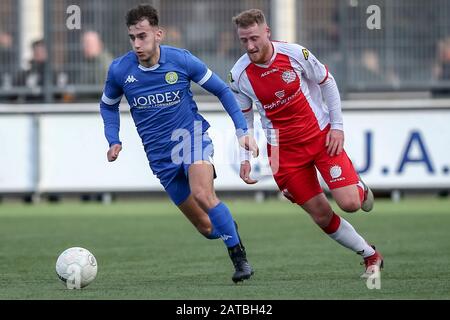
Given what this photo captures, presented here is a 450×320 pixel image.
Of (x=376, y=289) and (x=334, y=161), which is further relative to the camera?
(x=334, y=161)

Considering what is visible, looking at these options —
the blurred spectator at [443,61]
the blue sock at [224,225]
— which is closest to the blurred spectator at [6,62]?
the blurred spectator at [443,61]

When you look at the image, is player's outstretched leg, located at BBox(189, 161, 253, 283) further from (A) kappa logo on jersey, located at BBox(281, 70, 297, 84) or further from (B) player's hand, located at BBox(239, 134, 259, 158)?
(A) kappa logo on jersey, located at BBox(281, 70, 297, 84)

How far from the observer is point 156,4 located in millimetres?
18734

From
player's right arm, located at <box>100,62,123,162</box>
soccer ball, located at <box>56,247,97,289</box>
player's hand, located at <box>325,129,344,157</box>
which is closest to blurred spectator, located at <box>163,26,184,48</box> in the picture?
player's right arm, located at <box>100,62,123,162</box>

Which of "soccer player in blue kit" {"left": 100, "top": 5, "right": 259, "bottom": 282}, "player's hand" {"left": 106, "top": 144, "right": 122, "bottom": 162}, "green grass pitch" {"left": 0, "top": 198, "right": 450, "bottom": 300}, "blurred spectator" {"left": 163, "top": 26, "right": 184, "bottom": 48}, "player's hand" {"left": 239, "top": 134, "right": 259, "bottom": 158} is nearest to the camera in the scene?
"green grass pitch" {"left": 0, "top": 198, "right": 450, "bottom": 300}

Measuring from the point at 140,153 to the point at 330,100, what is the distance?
8735 mm

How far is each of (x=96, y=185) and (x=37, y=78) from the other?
2.17 meters

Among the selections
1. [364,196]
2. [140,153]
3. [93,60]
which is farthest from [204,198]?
[93,60]

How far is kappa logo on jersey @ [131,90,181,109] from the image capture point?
9367mm

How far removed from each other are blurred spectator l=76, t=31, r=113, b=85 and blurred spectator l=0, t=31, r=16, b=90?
1046 mm

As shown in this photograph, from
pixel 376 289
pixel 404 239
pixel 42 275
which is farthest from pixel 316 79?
pixel 404 239

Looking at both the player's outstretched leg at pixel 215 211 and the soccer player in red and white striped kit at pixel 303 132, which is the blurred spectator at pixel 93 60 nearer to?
the soccer player in red and white striped kit at pixel 303 132

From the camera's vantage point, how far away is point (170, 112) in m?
9.41
